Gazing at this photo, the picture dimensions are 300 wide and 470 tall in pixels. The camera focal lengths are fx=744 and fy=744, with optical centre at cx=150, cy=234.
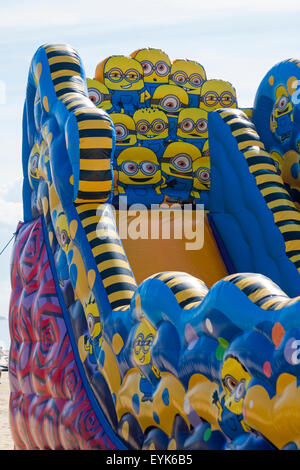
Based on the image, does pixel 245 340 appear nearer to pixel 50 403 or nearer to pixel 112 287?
pixel 112 287

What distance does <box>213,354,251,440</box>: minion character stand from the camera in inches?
107

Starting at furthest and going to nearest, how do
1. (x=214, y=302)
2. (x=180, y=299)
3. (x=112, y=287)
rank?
1. (x=112, y=287)
2. (x=180, y=299)
3. (x=214, y=302)

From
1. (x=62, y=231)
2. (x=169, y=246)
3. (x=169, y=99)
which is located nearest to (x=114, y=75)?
(x=169, y=99)

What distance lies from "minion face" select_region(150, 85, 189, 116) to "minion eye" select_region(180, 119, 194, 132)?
0.12 meters

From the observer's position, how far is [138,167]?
20.1ft

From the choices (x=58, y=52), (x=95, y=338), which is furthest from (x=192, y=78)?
(x=95, y=338)

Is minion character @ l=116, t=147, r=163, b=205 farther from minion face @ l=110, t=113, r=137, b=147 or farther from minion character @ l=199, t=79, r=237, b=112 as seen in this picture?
minion character @ l=199, t=79, r=237, b=112

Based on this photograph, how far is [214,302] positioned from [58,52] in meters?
2.81

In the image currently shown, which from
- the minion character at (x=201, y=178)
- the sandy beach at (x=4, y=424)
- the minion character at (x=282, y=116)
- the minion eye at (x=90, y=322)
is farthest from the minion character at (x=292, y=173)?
the sandy beach at (x=4, y=424)

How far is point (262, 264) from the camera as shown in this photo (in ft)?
15.9

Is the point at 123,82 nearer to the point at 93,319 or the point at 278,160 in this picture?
the point at 278,160

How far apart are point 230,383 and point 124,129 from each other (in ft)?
12.4

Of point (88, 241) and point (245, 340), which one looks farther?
point (88, 241)

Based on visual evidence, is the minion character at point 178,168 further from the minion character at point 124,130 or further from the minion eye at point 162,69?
the minion eye at point 162,69
